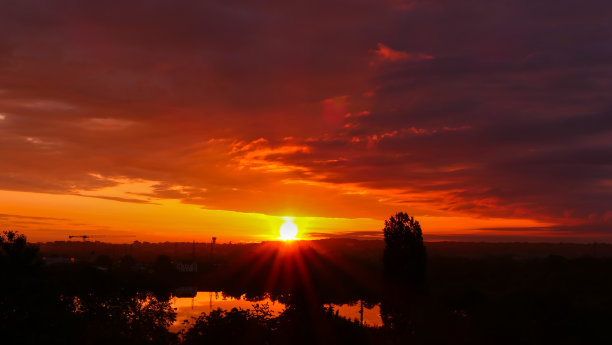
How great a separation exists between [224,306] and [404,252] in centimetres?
5663

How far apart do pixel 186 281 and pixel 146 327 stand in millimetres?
119263

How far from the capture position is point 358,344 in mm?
43031

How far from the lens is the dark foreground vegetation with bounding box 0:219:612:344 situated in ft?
134

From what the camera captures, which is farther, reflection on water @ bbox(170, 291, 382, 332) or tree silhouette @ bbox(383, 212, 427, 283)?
reflection on water @ bbox(170, 291, 382, 332)

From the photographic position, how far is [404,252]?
8394cm

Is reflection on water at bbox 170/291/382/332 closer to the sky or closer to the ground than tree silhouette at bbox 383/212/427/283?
closer to the ground

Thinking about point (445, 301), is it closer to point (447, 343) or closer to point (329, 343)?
point (447, 343)

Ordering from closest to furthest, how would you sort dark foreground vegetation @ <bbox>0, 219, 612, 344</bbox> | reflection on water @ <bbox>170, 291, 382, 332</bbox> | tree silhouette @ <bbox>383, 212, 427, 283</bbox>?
dark foreground vegetation @ <bbox>0, 219, 612, 344</bbox>
tree silhouette @ <bbox>383, 212, 427, 283</bbox>
reflection on water @ <bbox>170, 291, 382, 332</bbox>

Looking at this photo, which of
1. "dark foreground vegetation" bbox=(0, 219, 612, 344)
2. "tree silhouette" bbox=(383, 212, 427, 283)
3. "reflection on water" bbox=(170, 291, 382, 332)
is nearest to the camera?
"dark foreground vegetation" bbox=(0, 219, 612, 344)

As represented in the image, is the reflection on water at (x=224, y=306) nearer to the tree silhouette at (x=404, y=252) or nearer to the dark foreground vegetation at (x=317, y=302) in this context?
the dark foreground vegetation at (x=317, y=302)

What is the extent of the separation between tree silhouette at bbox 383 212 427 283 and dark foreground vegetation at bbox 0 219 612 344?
36 centimetres

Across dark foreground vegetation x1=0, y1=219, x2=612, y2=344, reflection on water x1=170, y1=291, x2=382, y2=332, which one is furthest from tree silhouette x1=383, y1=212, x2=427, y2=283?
reflection on water x1=170, y1=291, x2=382, y2=332

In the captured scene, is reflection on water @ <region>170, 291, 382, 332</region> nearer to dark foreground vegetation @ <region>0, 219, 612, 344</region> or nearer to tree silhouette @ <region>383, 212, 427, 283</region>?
dark foreground vegetation @ <region>0, 219, 612, 344</region>

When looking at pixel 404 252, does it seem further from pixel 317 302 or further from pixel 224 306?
pixel 224 306
